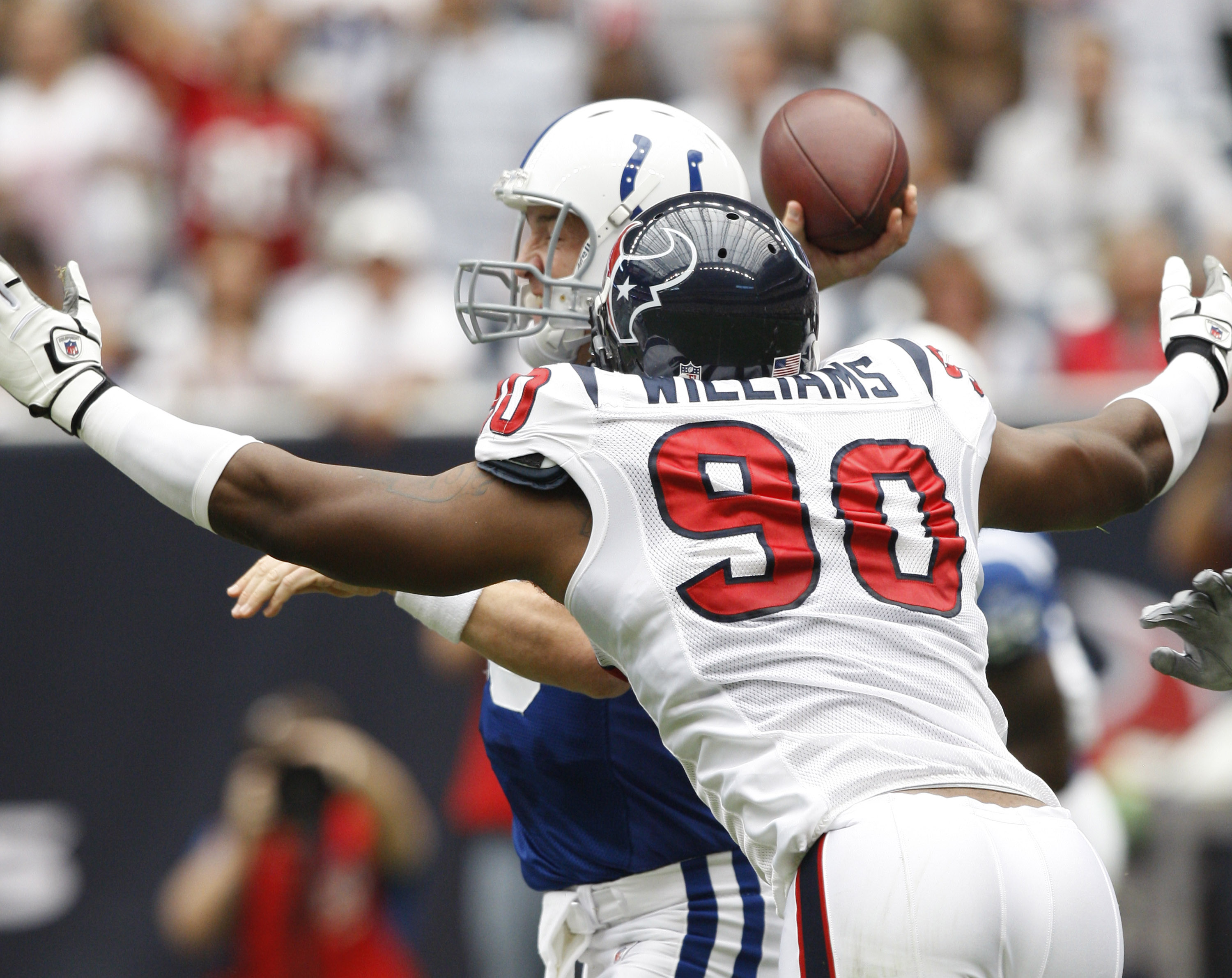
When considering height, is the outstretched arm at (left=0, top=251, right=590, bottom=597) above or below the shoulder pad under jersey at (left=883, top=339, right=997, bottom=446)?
below

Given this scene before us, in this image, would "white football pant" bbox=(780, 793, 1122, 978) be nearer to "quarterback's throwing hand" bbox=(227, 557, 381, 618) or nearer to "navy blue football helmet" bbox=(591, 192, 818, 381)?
"navy blue football helmet" bbox=(591, 192, 818, 381)

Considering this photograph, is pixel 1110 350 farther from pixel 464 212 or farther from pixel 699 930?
pixel 699 930

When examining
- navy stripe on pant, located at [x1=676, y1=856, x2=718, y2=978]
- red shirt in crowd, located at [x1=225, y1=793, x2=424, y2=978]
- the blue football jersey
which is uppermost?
the blue football jersey

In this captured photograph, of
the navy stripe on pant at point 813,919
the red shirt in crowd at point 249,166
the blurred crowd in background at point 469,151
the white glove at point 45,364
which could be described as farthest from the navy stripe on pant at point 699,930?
the red shirt in crowd at point 249,166

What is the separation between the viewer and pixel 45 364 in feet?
8.04

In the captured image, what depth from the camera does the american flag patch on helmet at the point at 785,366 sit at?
2.52 metres

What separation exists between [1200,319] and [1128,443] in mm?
394

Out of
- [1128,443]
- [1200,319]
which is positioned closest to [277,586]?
[1128,443]

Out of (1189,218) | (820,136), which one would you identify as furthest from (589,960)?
(1189,218)

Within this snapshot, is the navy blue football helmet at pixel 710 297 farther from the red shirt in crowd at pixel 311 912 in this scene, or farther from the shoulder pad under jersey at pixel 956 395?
the red shirt in crowd at pixel 311 912

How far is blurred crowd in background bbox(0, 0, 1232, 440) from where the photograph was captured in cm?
730

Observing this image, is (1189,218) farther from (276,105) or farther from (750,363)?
(750,363)

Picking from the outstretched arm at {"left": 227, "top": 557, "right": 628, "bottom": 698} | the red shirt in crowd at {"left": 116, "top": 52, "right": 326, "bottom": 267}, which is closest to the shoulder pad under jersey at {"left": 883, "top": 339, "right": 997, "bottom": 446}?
the outstretched arm at {"left": 227, "top": 557, "right": 628, "bottom": 698}

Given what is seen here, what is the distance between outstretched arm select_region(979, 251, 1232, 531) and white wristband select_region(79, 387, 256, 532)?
48.1 inches
